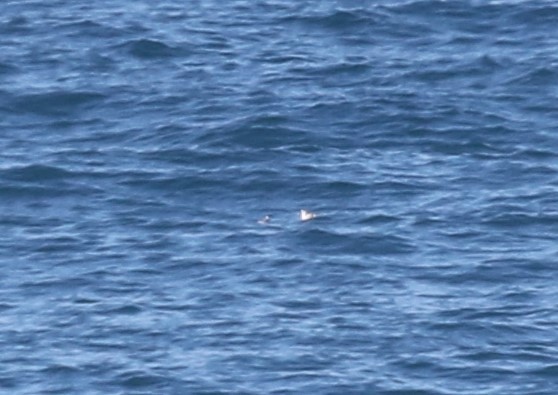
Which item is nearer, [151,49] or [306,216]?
[306,216]

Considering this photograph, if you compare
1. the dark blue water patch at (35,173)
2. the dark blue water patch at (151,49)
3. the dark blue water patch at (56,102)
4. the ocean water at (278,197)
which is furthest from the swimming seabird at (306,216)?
the dark blue water patch at (151,49)

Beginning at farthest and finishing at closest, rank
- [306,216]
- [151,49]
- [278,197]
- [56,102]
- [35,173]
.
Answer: [151,49] < [56,102] < [35,173] < [278,197] < [306,216]

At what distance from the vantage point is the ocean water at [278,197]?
44938 millimetres

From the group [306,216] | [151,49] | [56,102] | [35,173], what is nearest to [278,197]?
[306,216]

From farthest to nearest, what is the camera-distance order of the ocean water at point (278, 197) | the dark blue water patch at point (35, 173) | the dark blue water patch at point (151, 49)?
the dark blue water patch at point (151, 49), the dark blue water patch at point (35, 173), the ocean water at point (278, 197)

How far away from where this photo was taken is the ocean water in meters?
44.9

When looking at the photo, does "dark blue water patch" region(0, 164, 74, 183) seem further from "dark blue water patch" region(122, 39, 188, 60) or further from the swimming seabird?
"dark blue water patch" region(122, 39, 188, 60)

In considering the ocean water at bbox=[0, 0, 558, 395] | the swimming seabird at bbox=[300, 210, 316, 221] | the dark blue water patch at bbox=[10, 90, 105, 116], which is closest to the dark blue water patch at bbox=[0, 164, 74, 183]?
the ocean water at bbox=[0, 0, 558, 395]

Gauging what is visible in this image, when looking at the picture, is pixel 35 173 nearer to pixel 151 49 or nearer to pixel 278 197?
pixel 278 197

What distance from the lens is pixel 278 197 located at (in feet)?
169

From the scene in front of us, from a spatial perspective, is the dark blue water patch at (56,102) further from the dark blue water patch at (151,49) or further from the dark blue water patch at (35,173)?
the dark blue water patch at (35,173)

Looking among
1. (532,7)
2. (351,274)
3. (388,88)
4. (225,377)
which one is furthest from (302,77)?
(225,377)

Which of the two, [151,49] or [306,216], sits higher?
[151,49]

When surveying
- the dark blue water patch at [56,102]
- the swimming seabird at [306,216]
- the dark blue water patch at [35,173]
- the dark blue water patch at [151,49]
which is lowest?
the swimming seabird at [306,216]
